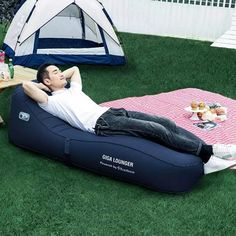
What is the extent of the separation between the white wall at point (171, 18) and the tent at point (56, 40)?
195cm

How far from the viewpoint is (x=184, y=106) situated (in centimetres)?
518

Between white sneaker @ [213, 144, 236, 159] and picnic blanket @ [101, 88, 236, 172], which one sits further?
picnic blanket @ [101, 88, 236, 172]

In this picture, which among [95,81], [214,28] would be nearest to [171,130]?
[95,81]

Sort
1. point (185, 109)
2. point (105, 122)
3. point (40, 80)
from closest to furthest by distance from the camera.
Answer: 1. point (105, 122)
2. point (40, 80)
3. point (185, 109)

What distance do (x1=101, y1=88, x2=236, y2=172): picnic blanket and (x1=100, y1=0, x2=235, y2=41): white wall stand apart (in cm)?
312

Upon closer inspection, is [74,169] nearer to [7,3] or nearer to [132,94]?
[132,94]

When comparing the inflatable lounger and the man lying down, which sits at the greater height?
the man lying down

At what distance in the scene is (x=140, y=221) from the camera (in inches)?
124

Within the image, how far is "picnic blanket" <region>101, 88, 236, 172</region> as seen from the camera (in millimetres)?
4477

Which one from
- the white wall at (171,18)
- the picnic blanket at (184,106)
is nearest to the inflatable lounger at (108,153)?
the picnic blanket at (184,106)

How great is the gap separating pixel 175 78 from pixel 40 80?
2642 mm

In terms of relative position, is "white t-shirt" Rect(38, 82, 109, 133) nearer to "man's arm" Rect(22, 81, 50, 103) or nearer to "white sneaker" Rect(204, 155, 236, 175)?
"man's arm" Rect(22, 81, 50, 103)

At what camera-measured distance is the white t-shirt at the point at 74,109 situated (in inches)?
151

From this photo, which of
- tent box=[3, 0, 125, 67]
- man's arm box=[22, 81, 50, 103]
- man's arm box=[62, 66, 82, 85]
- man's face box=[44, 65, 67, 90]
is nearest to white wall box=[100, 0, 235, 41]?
tent box=[3, 0, 125, 67]
